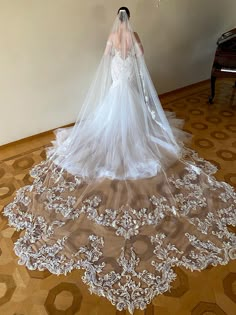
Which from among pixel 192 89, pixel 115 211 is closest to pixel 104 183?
pixel 115 211

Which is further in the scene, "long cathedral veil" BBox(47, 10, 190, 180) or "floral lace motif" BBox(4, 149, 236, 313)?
"long cathedral veil" BBox(47, 10, 190, 180)

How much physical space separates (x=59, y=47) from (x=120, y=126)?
103 centimetres

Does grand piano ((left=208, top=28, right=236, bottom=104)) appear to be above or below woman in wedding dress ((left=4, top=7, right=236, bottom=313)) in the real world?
above

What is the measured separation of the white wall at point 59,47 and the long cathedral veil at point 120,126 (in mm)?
394

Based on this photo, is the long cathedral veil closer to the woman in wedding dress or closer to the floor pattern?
the woman in wedding dress

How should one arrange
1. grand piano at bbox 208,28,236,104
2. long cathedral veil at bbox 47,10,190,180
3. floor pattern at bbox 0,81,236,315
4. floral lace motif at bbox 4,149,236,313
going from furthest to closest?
grand piano at bbox 208,28,236,104, long cathedral veil at bbox 47,10,190,180, floral lace motif at bbox 4,149,236,313, floor pattern at bbox 0,81,236,315

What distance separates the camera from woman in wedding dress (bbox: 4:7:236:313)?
1794mm

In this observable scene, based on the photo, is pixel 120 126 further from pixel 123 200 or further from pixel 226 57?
pixel 226 57

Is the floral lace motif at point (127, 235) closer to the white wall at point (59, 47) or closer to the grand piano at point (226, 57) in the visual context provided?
the white wall at point (59, 47)

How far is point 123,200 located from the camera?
2.22 metres

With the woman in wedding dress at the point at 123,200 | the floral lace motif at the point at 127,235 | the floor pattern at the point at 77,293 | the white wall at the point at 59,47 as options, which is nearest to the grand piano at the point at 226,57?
the white wall at the point at 59,47

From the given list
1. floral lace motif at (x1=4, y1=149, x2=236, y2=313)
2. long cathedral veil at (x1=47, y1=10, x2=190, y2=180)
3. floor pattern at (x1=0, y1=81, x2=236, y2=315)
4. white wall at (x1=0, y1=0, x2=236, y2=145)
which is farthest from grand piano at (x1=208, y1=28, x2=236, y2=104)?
floor pattern at (x1=0, y1=81, x2=236, y2=315)

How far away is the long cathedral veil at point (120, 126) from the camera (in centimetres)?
254

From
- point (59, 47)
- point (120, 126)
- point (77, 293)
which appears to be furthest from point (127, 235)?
point (59, 47)
